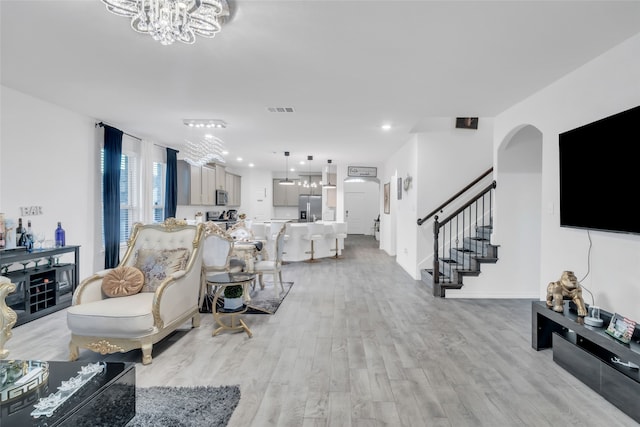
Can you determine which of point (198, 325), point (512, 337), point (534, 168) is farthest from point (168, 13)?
point (534, 168)

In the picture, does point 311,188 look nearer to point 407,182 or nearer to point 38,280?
point 407,182

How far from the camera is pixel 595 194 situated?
2.74m

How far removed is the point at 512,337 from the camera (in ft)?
10.8

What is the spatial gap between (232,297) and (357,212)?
1160cm

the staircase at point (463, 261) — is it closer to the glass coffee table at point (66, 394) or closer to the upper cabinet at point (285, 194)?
the glass coffee table at point (66, 394)

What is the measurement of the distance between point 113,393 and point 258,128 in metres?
4.57

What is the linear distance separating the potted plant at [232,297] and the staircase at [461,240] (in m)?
3.04

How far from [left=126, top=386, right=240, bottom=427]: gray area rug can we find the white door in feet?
41.1

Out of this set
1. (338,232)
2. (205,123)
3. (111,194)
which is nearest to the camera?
(205,123)

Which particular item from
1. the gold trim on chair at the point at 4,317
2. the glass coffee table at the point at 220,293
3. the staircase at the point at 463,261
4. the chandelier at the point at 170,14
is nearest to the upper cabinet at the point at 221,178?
the glass coffee table at the point at 220,293

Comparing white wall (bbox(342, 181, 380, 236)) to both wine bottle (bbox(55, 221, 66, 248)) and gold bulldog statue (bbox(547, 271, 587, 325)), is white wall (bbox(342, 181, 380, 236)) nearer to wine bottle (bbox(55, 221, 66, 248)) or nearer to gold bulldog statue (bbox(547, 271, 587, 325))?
wine bottle (bbox(55, 221, 66, 248))

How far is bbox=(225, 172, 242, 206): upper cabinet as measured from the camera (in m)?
9.96

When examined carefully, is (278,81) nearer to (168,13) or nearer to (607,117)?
(168,13)

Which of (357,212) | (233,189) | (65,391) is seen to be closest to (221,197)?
(233,189)
